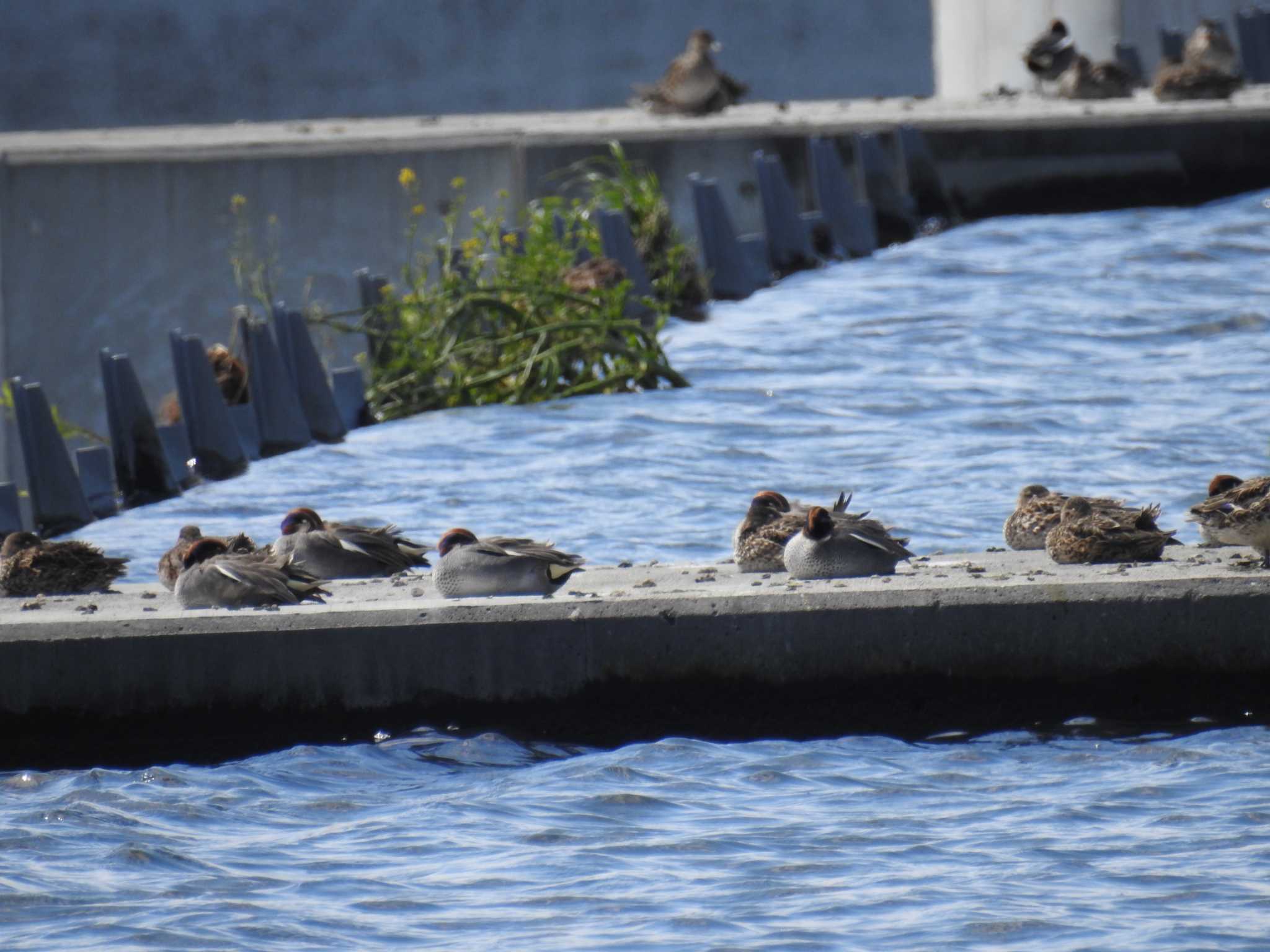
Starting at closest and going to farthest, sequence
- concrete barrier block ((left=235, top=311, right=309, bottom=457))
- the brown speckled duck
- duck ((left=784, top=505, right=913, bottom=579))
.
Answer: duck ((left=784, top=505, right=913, bottom=579))
the brown speckled duck
concrete barrier block ((left=235, top=311, right=309, bottom=457))

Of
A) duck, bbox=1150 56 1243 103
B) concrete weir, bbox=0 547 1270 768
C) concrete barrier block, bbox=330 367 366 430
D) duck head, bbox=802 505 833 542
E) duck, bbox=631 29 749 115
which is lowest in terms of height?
concrete weir, bbox=0 547 1270 768

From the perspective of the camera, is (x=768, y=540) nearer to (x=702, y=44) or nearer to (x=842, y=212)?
(x=842, y=212)

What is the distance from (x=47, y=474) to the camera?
1234 cm

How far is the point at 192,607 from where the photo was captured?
793cm

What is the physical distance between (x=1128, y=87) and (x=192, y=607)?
1455 centimetres

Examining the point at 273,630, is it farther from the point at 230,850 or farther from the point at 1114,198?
the point at 1114,198

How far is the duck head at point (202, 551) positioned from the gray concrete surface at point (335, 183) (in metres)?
8.30

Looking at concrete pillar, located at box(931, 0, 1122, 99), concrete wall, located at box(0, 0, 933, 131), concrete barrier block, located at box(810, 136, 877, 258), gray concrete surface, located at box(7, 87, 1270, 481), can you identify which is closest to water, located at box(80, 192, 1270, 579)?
concrete barrier block, located at box(810, 136, 877, 258)

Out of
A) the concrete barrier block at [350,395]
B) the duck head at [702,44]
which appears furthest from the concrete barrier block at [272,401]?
the duck head at [702,44]

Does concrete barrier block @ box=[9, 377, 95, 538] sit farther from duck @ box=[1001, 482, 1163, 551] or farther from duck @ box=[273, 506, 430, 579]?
duck @ box=[1001, 482, 1163, 551]

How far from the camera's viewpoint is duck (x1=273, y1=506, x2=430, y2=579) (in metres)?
8.69

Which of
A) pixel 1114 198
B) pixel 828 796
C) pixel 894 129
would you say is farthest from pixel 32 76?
pixel 828 796

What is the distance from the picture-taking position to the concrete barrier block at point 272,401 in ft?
45.0

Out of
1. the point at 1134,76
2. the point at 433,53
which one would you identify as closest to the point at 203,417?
the point at 1134,76
